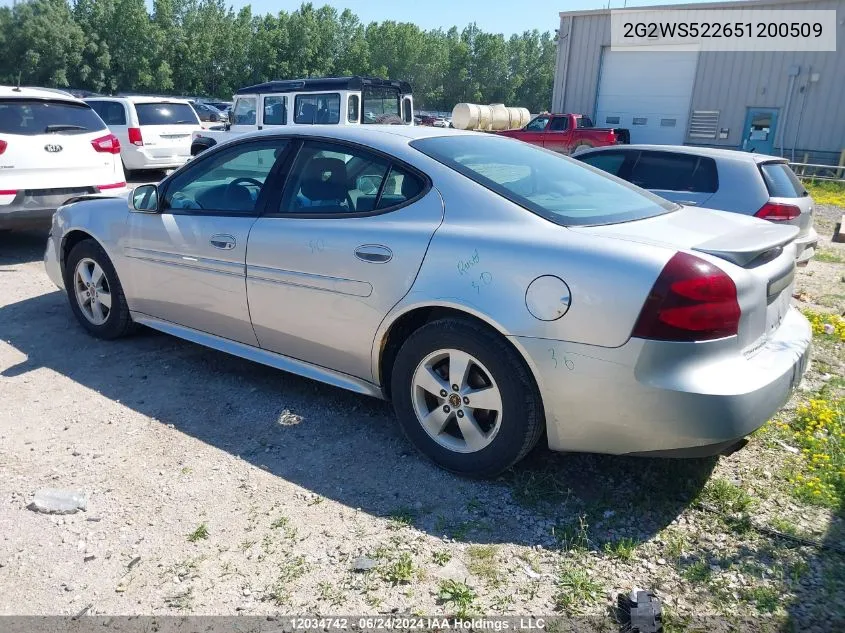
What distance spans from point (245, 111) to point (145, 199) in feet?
37.4

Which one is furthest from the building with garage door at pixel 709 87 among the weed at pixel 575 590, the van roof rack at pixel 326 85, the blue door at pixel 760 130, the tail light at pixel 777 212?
the weed at pixel 575 590

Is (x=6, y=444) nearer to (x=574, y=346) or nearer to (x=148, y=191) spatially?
(x=148, y=191)

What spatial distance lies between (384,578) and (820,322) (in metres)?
4.70

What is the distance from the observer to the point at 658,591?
2410 mm

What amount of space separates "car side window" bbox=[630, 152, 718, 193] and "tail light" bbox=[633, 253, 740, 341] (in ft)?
14.5

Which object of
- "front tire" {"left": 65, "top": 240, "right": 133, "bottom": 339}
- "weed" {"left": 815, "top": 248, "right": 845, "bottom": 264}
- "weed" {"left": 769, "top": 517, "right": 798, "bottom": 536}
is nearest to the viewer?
"weed" {"left": 769, "top": 517, "right": 798, "bottom": 536}

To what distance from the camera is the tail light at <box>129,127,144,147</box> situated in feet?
43.1

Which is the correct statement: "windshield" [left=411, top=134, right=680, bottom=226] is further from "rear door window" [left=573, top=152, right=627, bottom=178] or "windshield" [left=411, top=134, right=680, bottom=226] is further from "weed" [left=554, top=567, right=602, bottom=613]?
"rear door window" [left=573, top=152, right=627, bottom=178]

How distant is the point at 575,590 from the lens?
2.41 metres

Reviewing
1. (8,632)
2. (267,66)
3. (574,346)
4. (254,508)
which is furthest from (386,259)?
(267,66)

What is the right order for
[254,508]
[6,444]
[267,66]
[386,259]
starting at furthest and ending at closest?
[267,66] < [6,444] < [386,259] < [254,508]

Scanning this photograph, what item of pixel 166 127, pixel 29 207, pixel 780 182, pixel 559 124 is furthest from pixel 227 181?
pixel 559 124

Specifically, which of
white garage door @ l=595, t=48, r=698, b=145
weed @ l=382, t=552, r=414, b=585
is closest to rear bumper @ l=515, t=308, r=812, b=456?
weed @ l=382, t=552, r=414, b=585

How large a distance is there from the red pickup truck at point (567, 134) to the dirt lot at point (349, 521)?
1755 cm
